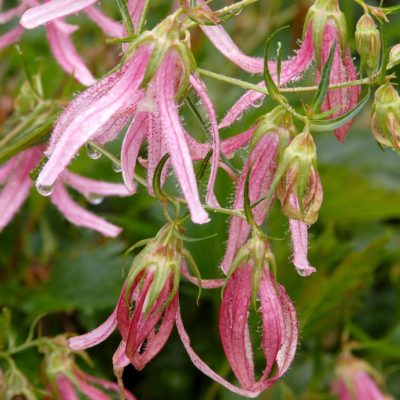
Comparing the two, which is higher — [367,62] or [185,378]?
[367,62]

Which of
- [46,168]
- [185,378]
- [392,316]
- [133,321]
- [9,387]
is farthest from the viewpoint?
[392,316]

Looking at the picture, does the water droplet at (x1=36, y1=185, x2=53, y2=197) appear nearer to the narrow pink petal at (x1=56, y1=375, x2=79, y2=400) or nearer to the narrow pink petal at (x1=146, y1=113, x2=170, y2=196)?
the narrow pink petal at (x1=146, y1=113, x2=170, y2=196)

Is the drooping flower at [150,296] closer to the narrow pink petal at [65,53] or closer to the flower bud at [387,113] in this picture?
the flower bud at [387,113]

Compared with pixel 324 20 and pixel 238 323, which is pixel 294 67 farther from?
pixel 238 323

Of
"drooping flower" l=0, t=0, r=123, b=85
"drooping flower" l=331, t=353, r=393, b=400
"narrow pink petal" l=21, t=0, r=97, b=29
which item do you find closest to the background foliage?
"drooping flower" l=331, t=353, r=393, b=400

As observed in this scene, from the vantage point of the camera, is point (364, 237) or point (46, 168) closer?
point (46, 168)

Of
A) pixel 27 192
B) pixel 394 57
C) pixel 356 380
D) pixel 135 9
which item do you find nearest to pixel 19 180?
pixel 27 192

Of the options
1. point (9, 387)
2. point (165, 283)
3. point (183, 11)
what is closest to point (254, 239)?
point (165, 283)

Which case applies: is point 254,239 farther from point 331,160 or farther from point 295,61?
point 331,160
